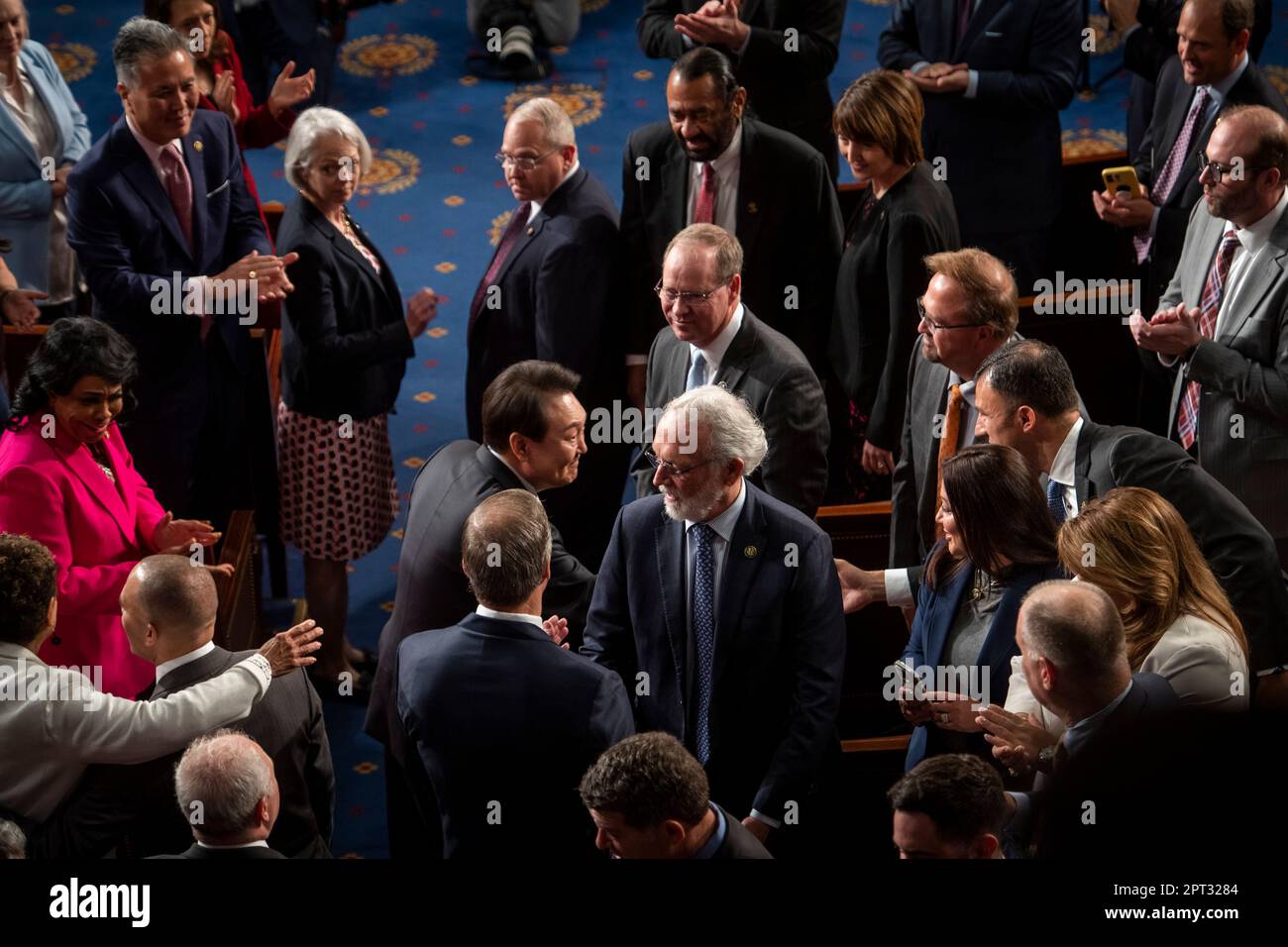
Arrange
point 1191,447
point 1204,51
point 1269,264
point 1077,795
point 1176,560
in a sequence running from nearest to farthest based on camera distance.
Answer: point 1077,795, point 1176,560, point 1269,264, point 1191,447, point 1204,51

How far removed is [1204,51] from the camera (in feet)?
17.3

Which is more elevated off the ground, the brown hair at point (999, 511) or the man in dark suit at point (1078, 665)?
the brown hair at point (999, 511)

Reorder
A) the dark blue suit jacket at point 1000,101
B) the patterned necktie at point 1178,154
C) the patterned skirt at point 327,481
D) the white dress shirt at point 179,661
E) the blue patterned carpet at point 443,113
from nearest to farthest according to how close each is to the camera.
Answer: the white dress shirt at point 179,661, the patterned skirt at point 327,481, the patterned necktie at point 1178,154, the dark blue suit jacket at point 1000,101, the blue patterned carpet at point 443,113

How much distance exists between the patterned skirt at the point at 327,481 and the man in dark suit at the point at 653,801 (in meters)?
2.44

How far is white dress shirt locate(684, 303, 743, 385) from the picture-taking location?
4406mm

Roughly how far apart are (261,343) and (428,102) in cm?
364

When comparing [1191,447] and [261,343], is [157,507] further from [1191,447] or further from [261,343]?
[1191,447]

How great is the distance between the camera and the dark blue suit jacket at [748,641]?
3.62 metres

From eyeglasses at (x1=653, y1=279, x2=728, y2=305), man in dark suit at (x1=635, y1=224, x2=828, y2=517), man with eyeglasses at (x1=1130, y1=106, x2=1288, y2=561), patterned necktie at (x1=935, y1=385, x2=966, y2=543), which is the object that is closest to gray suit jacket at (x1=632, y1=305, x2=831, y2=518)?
man in dark suit at (x1=635, y1=224, x2=828, y2=517)

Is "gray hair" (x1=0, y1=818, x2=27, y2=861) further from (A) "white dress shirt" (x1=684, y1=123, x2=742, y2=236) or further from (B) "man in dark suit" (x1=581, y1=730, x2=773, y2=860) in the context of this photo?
(A) "white dress shirt" (x1=684, y1=123, x2=742, y2=236)

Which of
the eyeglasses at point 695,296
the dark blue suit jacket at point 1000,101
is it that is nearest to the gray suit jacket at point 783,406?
the eyeglasses at point 695,296

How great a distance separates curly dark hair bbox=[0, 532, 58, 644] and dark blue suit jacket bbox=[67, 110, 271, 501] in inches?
60.0

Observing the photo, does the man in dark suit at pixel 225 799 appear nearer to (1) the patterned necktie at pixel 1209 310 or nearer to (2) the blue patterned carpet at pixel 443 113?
(1) the patterned necktie at pixel 1209 310
